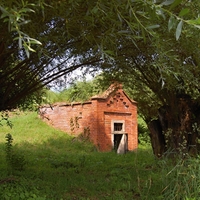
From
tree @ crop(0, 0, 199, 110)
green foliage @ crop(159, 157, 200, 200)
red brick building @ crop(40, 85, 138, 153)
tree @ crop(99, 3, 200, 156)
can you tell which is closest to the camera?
tree @ crop(0, 0, 199, 110)

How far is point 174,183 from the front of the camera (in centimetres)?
513

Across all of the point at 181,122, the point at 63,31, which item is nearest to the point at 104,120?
the point at 181,122

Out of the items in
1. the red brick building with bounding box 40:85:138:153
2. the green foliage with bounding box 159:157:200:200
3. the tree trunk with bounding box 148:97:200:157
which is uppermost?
the red brick building with bounding box 40:85:138:153

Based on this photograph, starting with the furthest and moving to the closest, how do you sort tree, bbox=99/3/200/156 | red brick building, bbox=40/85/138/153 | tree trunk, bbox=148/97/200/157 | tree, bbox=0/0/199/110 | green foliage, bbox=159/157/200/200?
red brick building, bbox=40/85/138/153 → tree trunk, bbox=148/97/200/157 → tree, bbox=99/3/200/156 → green foliage, bbox=159/157/200/200 → tree, bbox=0/0/199/110

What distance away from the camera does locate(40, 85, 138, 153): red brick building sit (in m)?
15.2

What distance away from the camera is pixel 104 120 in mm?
15406

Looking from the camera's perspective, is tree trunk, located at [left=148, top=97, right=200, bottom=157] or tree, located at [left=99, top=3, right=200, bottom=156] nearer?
tree, located at [left=99, top=3, right=200, bottom=156]

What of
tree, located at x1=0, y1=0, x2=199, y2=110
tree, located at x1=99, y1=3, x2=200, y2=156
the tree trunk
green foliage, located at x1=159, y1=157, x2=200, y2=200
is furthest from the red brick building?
green foliage, located at x1=159, y1=157, x2=200, y2=200

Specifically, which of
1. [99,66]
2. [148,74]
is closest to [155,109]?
[148,74]

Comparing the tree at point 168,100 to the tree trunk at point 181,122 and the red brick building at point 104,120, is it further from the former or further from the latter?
the red brick building at point 104,120

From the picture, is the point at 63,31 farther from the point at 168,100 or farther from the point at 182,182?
the point at 168,100

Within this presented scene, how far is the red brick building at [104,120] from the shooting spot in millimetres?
15188

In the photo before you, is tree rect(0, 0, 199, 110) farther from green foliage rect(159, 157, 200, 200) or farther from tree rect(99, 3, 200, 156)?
green foliage rect(159, 157, 200, 200)

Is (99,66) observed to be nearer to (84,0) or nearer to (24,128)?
(84,0)
